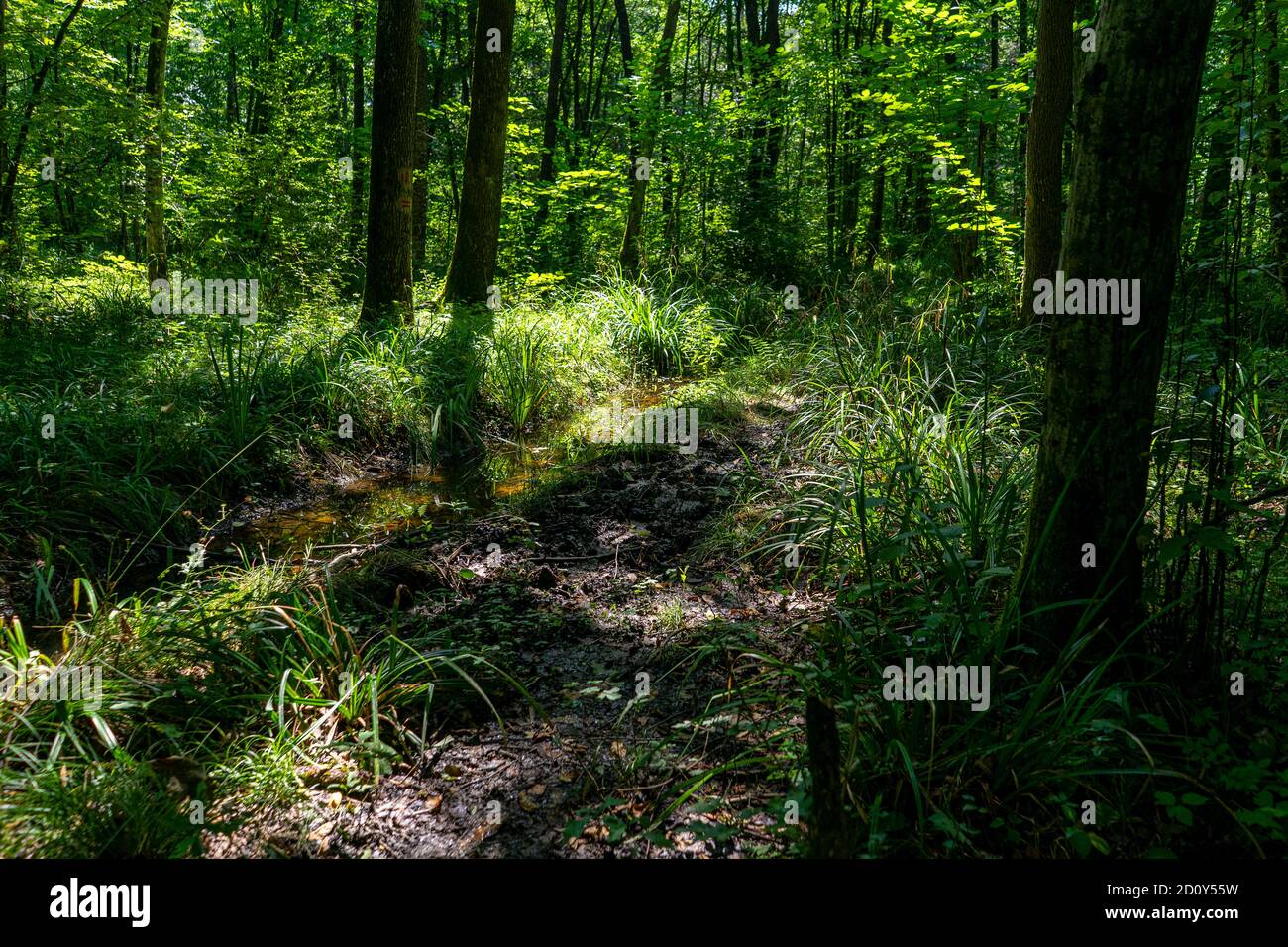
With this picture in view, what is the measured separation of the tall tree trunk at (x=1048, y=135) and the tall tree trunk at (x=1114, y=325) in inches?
191

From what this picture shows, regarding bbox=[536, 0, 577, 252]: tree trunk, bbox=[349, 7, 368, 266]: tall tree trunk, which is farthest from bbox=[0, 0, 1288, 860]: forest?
bbox=[536, 0, 577, 252]: tree trunk

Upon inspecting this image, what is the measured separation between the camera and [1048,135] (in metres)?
6.35

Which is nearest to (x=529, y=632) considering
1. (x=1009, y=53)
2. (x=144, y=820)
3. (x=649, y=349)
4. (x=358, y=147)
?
(x=144, y=820)

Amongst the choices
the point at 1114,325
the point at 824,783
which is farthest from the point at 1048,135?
the point at 824,783

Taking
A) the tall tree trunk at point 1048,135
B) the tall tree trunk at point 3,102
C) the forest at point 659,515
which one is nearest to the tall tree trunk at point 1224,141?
the forest at point 659,515

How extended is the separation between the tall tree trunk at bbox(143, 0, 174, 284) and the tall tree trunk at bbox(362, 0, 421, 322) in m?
3.79

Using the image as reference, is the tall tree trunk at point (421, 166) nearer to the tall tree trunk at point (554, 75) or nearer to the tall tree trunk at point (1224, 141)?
the tall tree trunk at point (554, 75)

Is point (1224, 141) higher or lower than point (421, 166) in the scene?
lower

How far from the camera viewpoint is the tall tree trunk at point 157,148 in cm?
909

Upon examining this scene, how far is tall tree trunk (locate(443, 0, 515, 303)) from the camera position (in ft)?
26.7

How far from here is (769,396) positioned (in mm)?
6797

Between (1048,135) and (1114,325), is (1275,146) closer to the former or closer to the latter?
(1114,325)

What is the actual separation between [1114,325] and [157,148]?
11.4 m

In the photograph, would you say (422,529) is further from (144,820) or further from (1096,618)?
(1096,618)
